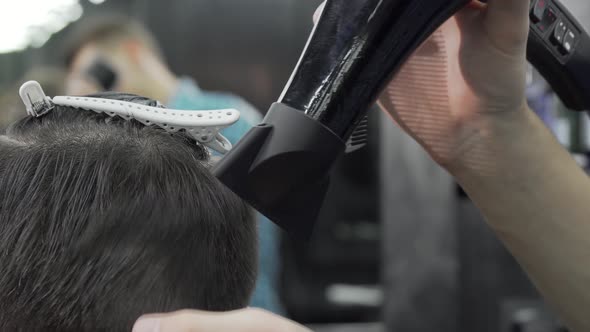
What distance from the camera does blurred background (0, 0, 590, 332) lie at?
9.52 feet

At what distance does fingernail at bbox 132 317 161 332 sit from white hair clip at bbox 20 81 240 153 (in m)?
0.22

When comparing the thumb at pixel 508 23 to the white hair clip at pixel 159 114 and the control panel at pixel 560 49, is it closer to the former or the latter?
the control panel at pixel 560 49

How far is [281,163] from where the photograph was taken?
44cm

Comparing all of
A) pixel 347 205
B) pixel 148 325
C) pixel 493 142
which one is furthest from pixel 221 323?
pixel 347 205

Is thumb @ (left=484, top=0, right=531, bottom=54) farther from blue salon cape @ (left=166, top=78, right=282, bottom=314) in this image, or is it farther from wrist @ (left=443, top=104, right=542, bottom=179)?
blue salon cape @ (left=166, top=78, right=282, bottom=314)

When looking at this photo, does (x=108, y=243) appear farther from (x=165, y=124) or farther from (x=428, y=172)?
(x=428, y=172)

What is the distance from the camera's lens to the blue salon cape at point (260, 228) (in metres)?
1.33

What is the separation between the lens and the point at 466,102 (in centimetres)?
66

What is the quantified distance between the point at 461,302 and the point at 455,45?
8.07ft

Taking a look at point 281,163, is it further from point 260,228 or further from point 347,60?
point 260,228

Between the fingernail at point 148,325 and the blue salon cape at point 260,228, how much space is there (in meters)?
0.84

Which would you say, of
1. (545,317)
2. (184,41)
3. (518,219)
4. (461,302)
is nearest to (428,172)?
(461,302)

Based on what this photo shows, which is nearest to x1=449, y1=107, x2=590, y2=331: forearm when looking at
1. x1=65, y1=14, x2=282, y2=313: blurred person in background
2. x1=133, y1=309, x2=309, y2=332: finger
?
x1=133, y1=309, x2=309, y2=332: finger

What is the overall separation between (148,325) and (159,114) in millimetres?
245
